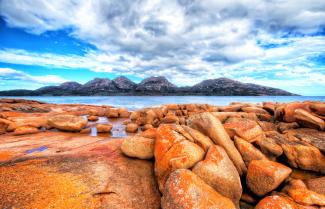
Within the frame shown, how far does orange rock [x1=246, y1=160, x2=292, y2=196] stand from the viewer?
17.8 ft

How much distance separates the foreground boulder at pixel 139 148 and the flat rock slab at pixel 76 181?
0.25 metres

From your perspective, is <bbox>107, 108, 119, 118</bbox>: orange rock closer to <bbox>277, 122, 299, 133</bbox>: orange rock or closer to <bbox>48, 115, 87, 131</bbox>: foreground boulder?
<bbox>48, 115, 87, 131</bbox>: foreground boulder

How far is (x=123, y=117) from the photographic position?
23.4m

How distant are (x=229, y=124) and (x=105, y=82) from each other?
194319mm

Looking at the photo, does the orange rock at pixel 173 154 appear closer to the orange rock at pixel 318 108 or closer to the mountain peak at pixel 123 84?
the orange rock at pixel 318 108

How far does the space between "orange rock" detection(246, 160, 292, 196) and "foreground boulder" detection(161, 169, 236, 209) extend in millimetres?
1482

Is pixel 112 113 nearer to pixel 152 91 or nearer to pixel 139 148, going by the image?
pixel 139 148

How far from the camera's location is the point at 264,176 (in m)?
5.50

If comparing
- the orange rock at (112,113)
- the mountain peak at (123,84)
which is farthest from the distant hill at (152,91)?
the orange rock at (112,113)

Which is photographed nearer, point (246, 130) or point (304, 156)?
point (304, 156)

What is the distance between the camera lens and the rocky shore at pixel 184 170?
4.67 meters

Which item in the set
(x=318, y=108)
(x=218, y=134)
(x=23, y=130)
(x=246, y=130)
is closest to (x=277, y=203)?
(x=218, y=134)

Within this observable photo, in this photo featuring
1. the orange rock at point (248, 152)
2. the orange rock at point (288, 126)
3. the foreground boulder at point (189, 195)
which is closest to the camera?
the foreground boulder at point (189, 195)

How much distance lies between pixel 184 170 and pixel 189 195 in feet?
2.61
